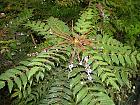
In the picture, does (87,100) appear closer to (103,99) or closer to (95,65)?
(103,99)

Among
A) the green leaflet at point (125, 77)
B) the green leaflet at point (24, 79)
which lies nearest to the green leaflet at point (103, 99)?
the green leaflet at point (125, 77)

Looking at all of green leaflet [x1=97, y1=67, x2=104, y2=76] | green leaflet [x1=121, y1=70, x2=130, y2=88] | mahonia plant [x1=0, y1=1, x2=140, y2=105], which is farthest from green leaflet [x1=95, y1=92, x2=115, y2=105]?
green leaflet [x1=121, y1=70, x2=130, y2=88]

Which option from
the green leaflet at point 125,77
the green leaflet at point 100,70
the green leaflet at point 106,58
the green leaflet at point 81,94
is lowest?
the green leaflet at point 125,77

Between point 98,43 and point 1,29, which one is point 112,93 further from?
point 1,29

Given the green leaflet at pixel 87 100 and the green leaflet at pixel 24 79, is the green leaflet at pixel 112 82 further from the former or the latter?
the green leaflet at pixel 24 79

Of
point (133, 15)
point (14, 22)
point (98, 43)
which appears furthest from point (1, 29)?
point (133, 15)

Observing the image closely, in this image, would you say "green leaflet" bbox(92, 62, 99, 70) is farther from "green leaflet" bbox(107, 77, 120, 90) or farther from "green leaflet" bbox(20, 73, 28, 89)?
"green leaflet" bbox(20, 73, 28, 89)

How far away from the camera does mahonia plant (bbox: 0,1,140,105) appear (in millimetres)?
1462

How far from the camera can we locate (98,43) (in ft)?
5.55

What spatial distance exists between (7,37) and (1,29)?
0.42ft

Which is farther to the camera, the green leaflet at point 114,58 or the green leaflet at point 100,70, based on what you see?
the green leaflet at point 114,58

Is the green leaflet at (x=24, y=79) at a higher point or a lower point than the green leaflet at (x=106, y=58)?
lower

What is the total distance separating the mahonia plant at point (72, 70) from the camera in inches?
57.6

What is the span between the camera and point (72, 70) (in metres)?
1.57
